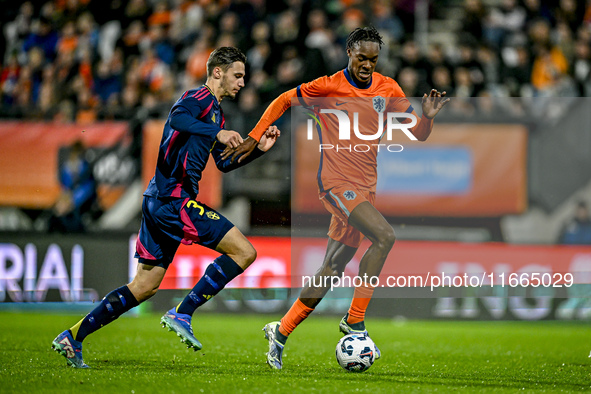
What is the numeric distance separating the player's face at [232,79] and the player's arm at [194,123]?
0.87 ft

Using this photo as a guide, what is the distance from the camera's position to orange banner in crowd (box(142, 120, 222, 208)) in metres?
9.58

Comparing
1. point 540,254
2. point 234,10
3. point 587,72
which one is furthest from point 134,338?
point 587,72

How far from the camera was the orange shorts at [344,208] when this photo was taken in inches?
241

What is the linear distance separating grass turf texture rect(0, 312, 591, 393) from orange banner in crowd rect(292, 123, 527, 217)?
4.43 ft

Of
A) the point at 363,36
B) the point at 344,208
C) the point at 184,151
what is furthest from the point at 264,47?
the point at 184,151

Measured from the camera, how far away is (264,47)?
38.8 feet

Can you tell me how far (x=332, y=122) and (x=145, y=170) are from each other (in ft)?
13.0

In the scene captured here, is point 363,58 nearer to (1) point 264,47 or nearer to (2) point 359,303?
(2) point 359,303

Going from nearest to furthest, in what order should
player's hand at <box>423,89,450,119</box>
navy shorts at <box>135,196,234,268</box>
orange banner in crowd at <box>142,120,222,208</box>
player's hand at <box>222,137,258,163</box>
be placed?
navy shorts at <box>135,196,234,268</box> < player's hand at <box>222,137,258,163</box> < player's hand at <box>423,89,450,119</box> < orange banner in crowd at <box>142,120,222,208</box>

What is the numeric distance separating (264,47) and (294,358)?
618 centimetres

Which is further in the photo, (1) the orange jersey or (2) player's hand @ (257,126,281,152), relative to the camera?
(1) the orange jersey

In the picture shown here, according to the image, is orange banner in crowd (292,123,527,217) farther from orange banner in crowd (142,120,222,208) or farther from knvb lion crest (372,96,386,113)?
knvb lion crest (372,96,386,113)

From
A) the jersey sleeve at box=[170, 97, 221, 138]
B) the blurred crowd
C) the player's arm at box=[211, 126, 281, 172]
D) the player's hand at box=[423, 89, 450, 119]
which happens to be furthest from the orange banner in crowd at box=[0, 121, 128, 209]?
the player's hand at box=[423, 89, 450, 119]

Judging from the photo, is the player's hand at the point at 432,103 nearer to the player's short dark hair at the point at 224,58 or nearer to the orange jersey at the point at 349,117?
the orange jersey at the point at 349,117
